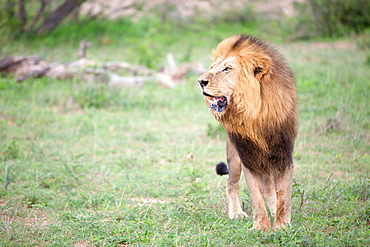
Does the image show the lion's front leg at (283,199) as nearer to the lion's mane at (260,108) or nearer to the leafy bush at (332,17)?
the lion's mane at (260,108)

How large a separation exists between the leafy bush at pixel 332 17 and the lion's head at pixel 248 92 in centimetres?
1110

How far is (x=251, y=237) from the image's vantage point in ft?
10.9

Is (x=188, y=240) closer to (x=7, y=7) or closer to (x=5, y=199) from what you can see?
(x=5, y=199)

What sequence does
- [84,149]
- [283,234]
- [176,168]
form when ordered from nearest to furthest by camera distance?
1. [283,234]
2. [176,168]
3. [84,149]

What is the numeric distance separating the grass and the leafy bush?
12.3 feet

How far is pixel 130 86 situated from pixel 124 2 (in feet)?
23.3

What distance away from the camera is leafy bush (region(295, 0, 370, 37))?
1342cm

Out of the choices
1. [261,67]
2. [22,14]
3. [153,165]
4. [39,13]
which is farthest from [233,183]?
[22,14]

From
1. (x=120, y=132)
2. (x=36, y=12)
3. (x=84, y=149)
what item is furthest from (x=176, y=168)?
(x=36, y=12)

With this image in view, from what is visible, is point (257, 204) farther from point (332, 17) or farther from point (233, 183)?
point (332, 17)

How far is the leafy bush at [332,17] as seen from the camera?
13416 mm

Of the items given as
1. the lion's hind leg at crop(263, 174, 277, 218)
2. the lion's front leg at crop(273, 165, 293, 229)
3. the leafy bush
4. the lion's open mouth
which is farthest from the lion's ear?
the leafy bush

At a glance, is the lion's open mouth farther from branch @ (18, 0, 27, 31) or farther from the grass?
branch @ (18, 0, 27, 31)

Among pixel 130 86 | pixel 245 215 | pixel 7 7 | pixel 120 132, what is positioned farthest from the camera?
pixel 7 7
